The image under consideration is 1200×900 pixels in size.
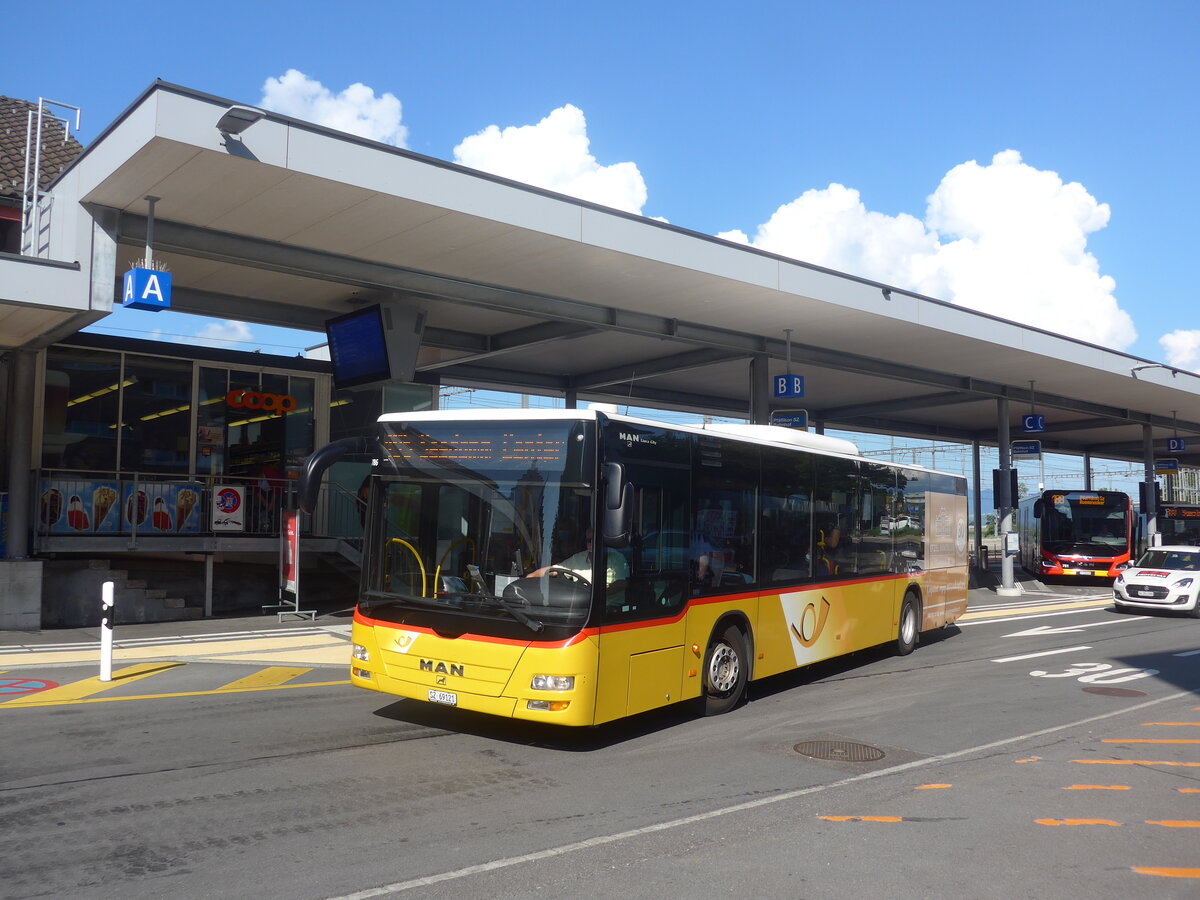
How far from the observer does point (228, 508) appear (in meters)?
17.0

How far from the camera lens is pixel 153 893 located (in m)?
4.49

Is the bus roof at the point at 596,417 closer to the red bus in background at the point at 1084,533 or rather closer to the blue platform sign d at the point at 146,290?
the blue platform sign d at the point at 146,290

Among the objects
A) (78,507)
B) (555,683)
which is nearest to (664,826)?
(555,683)

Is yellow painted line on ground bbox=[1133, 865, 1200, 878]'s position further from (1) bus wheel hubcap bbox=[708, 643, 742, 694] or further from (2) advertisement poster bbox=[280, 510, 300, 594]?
(2) advertisement poster bbox=[280, 510, 300, 594]

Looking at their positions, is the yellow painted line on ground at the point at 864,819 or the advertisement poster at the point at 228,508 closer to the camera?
the yellow painted line on ground at the point at 864,819

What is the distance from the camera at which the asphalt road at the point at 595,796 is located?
16.0 feet

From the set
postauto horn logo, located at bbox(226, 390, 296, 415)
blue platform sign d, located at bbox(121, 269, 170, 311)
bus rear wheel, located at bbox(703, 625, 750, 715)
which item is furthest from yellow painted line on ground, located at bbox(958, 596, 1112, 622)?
blue platform sign d, located at bbox(121, 269, 170, 311)

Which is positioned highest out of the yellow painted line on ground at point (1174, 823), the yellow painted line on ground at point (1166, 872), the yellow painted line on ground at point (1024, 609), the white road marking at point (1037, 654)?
the yellow painted line on ground at point (1166, 872)

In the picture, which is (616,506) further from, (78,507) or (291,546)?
(78,507)

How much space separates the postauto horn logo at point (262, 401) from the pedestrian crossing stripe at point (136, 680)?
31.9 ft

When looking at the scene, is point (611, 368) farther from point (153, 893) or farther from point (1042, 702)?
point (153, 893)

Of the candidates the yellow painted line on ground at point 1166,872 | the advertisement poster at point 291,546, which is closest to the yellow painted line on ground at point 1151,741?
the yellow painted line on ground at point 1166,872

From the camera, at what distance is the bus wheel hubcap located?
9.09m

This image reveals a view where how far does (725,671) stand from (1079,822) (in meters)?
3.75
